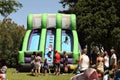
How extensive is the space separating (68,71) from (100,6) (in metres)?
20.1

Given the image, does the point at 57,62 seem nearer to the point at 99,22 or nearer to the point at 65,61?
the point at 65,61

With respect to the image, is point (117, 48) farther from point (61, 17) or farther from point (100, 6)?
point (61, 17)

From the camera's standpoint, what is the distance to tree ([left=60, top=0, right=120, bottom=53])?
138 feet

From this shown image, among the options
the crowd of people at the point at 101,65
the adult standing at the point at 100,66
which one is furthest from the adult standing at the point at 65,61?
the adult standing at the point at 100,66

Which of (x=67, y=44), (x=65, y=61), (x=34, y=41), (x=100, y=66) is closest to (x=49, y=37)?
(x=34, y=41)

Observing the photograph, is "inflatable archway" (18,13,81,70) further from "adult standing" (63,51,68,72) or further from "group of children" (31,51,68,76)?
"group of children" (31,51,68,76)

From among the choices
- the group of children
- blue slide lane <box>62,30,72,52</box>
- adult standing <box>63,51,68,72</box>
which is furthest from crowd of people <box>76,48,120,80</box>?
the group of children

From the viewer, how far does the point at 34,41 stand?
2756 centimetres

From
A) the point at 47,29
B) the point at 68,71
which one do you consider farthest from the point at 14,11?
the point at 68,71

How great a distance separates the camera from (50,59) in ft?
84.6

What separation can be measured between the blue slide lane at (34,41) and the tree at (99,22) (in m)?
14.3

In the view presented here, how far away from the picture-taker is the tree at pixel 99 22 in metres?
42.0

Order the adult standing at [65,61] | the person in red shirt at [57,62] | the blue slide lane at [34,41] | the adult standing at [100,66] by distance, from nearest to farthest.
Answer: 1. the adult standing at [100,66]
2. the person in red shirt at [57,62]
3. the adult standing at [65,61]
4. the blue slide lane at [34,41]

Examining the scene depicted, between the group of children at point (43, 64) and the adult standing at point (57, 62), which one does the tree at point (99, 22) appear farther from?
the adult standing at point (57, 62)
